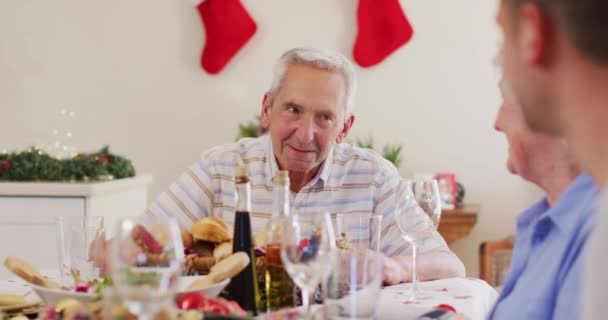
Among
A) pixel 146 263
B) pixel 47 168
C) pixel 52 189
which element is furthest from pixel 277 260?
pixel 47 168

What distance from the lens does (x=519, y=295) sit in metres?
1.25

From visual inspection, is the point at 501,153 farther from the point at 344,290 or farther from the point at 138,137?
the point at 344,290

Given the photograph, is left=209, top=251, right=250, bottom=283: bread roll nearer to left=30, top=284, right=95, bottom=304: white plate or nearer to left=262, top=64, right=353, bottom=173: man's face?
left=30, top=284, right=95, bottom=304: white plate

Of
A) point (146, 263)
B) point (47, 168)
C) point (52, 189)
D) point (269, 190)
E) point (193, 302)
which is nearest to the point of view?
point (146, 263)

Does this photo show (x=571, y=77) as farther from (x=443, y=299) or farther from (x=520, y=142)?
(x=443, y=299)

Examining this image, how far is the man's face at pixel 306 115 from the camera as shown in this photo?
7.13ft

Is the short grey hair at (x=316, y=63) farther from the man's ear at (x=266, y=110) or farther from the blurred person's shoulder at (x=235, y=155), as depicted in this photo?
the blurred person's shoulder at (x=235, y=155)

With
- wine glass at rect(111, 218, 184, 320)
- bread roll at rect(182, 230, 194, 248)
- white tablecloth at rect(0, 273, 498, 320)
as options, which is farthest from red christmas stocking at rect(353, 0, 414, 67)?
wine glass at rect(111, 218, 184, 320)

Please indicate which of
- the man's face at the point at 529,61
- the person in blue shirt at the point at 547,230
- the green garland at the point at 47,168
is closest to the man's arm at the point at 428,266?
the person in blue shirt at the point at 547,230

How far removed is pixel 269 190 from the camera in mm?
2240

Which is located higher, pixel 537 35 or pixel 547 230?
pixel 537 35

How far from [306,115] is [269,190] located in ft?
0.72

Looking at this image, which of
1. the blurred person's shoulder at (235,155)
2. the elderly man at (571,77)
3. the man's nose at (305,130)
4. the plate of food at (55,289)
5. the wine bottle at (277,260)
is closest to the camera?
the elderly man at (571,77)

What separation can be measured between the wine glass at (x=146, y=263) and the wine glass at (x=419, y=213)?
0.73 meters
